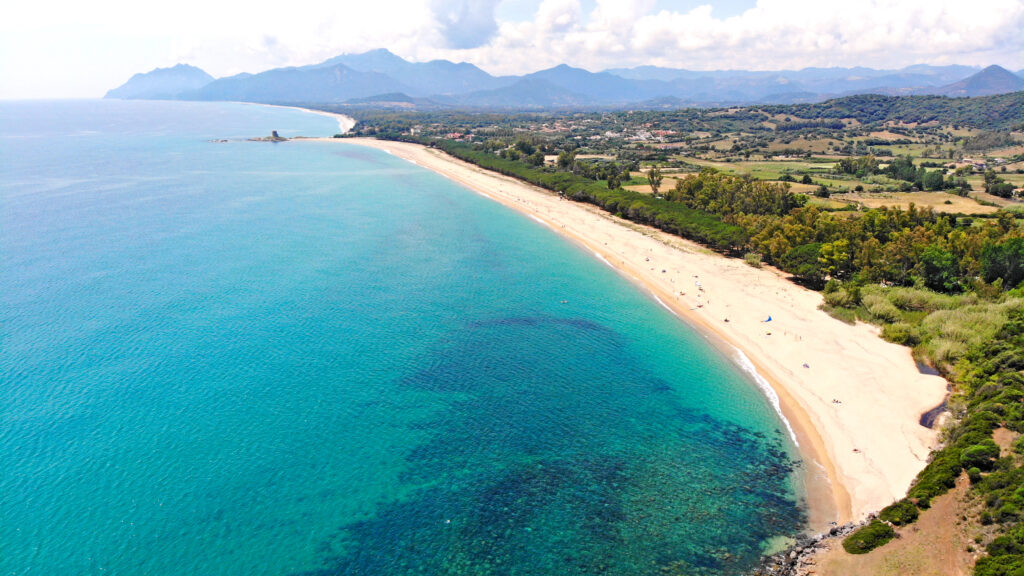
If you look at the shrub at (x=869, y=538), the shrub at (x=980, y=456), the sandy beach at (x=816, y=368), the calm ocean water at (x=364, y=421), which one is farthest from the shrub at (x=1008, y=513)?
the calm ocean water at (x=364, y=421)

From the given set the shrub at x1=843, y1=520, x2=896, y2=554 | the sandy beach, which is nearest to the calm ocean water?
the sandy beach

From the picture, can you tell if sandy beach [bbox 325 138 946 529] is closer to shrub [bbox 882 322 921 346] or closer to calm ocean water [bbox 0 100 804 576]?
shrub [bbox 882 322 921 346]

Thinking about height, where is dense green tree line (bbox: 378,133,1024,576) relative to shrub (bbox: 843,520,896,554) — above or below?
above

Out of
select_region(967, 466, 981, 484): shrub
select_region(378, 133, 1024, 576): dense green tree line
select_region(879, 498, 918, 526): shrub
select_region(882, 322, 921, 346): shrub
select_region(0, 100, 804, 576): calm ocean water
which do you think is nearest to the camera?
select_region(879, 498, 918, 526): shrub

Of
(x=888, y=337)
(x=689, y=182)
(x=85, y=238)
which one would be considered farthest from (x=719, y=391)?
(x=85, y=238)

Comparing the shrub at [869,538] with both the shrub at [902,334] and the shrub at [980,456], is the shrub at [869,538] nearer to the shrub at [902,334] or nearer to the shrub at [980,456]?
the shrub at [980,456]

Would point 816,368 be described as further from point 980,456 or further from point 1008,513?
point 1008,513
